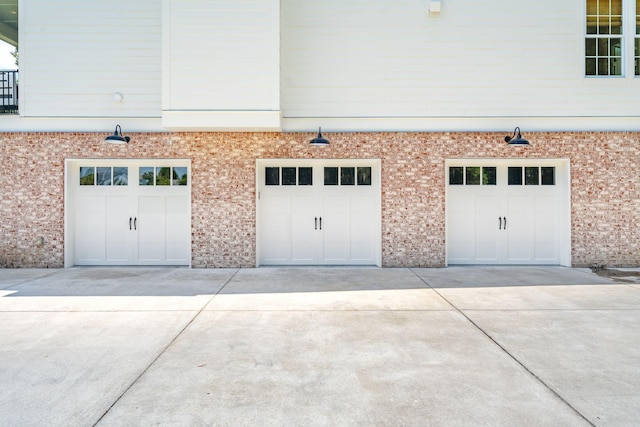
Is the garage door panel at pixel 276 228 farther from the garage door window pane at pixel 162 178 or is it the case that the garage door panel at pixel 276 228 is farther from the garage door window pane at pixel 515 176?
the garage door window pane at pixel 515 176

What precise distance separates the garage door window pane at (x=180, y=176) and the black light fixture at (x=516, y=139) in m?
7.56

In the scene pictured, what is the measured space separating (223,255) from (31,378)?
5.49 m

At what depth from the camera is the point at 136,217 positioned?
8969mm

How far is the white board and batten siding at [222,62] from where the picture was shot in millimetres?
7844


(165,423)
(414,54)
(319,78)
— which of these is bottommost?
(165,423)

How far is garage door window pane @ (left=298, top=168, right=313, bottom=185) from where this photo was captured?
29.7 feet

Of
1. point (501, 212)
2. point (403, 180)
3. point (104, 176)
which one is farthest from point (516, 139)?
point (104, 176)

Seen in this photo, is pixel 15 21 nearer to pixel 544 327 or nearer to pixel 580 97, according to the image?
pixel 544 327

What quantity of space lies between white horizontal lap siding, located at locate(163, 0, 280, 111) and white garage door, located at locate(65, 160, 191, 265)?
1956mm

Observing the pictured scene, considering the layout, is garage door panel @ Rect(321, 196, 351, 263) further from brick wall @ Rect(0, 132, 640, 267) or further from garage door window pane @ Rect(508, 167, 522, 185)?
garage door window pane @ Rect(508, 167, 522, 185)

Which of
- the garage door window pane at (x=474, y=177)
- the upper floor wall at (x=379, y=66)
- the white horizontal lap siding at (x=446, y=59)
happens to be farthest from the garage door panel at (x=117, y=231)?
the garage door window pane at (x=474, y=177)

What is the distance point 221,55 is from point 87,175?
4.41 m

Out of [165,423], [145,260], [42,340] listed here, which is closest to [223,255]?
[145,260]

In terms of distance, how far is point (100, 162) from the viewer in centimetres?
884
